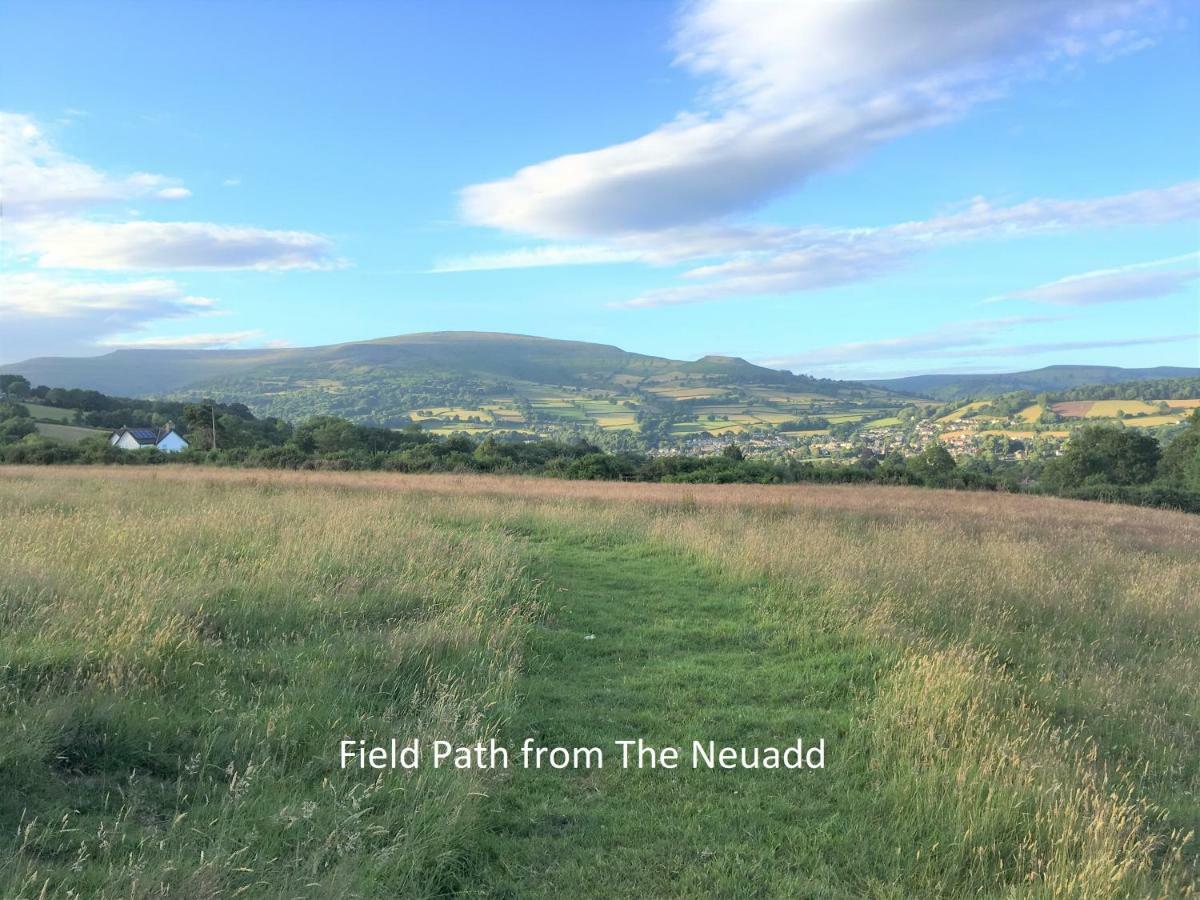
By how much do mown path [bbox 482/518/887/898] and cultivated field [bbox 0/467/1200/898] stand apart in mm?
26

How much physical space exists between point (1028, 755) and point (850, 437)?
7578 cm

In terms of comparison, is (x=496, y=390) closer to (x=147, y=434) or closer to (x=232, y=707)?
(x=147, y=434)

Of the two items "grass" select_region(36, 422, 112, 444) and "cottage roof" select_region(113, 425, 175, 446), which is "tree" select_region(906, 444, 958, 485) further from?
"cottage roof" select_region(113, 425, 175, 446)

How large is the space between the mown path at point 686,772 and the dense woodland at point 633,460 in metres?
22.5

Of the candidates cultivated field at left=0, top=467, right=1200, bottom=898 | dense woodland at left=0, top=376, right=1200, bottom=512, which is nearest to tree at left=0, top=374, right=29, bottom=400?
dense woodland at left=0, top=376, right=1200, bottom=512

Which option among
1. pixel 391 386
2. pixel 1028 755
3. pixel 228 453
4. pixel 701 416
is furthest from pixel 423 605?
pixel 391 386

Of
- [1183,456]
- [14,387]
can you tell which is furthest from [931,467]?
[14,387]

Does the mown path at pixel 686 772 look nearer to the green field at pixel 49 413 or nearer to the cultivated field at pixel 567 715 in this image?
the cultivated field at pixel 567 715

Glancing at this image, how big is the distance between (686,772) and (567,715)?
1.15 m

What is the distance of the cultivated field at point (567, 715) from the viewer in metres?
3.33

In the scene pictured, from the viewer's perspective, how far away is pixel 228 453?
32.0 metres

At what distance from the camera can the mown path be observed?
342 centimetres

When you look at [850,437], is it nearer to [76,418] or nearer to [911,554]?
[911,554]

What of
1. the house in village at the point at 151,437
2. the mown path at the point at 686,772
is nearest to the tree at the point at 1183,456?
the mown path at the point at 686,772
